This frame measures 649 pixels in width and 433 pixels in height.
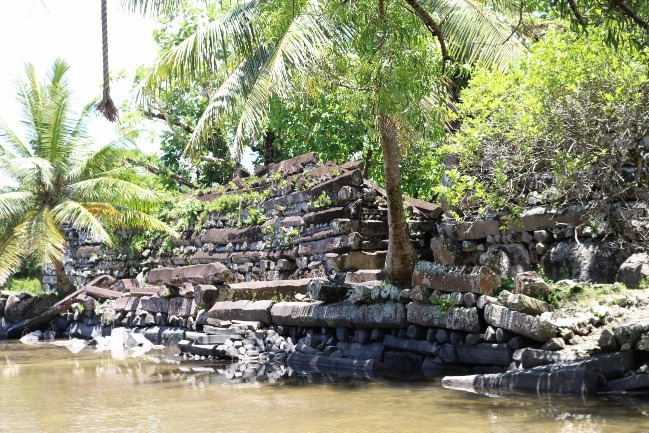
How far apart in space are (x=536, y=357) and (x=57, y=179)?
1554cm

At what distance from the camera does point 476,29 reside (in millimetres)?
13211

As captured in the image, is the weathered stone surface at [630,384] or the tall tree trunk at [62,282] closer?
the weathered stone surface at [630,384]

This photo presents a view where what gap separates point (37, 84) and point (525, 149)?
15123mm

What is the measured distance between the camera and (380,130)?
38.4ft

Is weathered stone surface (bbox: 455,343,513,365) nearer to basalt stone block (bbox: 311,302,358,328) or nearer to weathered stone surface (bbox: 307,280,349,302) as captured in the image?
basalt stone block (bbox: 311,302,358,328)

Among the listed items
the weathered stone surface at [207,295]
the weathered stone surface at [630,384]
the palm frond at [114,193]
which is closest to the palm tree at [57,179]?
the palm frond at [114,193]

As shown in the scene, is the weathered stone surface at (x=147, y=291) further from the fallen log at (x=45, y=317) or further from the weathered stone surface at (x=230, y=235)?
the fallen log at (x=45, y=317)

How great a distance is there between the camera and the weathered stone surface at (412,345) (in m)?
10.3

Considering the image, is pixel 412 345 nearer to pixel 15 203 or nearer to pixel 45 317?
pixel 45 317

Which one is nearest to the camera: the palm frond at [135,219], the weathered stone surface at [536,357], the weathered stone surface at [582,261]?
the weathered stone surface at [536,357]

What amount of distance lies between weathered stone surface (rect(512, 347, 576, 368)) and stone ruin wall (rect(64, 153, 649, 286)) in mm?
1621

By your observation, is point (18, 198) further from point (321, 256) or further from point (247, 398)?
point (247, 398)

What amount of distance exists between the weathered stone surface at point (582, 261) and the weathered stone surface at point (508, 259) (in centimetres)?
40

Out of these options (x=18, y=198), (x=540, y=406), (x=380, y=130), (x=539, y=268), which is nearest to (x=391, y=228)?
(x=380, y=130)
